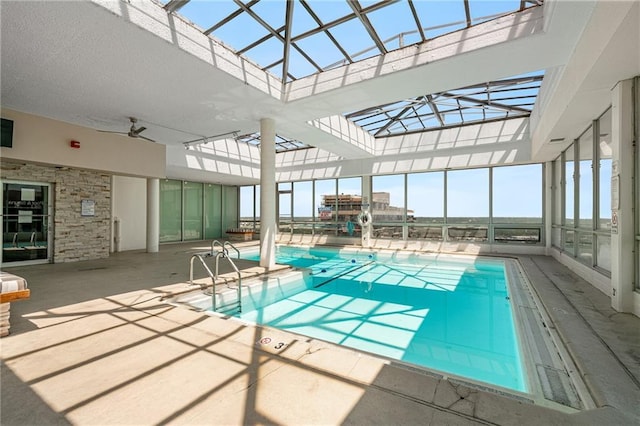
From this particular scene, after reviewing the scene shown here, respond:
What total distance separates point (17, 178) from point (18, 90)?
277 cm

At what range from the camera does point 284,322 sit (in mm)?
4445

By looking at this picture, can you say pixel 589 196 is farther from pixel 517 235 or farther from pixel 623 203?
pixel 517 235

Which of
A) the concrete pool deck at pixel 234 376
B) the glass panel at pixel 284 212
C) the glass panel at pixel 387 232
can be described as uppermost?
the glass panel at pixel 284 212

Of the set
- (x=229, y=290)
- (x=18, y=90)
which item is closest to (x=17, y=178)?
(x=18, y=90)

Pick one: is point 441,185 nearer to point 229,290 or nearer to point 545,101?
point 545,101

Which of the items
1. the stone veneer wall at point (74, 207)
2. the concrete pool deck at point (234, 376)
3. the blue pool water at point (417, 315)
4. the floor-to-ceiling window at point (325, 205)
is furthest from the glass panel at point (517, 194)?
the stone veneer wall at point (74, 207)

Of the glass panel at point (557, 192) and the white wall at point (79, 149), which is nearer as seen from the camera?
the white wall at point (79, 149)

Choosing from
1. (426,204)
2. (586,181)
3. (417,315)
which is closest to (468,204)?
(426,204)

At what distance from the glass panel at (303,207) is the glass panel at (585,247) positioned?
9.84 metres

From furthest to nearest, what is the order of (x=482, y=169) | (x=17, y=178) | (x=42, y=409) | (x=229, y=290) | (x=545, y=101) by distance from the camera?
(x=482, y=169)
(x=17, y=178)
(x=545, y=101)
(x=229, y=290)
(x=42, y=409)

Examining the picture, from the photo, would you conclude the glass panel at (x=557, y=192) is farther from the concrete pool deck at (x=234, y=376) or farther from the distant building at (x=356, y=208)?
Result: the concrete pool deck at (x=234, y=376)

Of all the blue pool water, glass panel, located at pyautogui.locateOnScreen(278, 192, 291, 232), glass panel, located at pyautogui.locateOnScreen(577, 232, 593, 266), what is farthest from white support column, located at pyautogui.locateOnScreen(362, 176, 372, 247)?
glass panel, located at pyautogui.locateOnScreen(577, 232, 593, 266)

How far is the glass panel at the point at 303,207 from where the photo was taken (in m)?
14.1

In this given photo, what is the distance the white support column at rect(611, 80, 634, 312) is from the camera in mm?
3545
